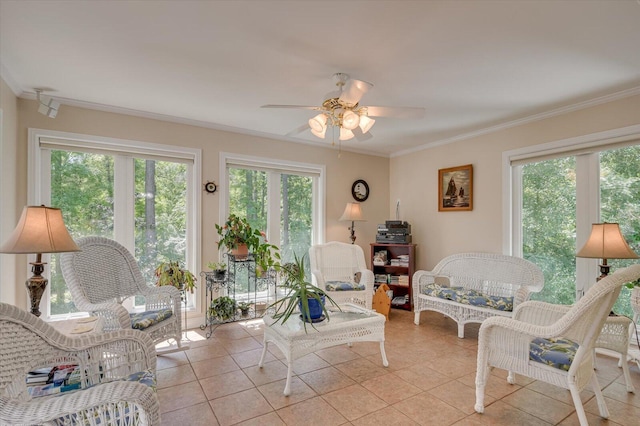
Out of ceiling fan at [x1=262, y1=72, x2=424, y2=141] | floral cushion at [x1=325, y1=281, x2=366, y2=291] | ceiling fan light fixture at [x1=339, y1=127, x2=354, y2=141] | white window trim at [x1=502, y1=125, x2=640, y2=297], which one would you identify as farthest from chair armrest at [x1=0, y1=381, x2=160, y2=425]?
white window trim at [x1=502, y1=125, x2=640, y2=297]

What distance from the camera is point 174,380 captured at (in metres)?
2.53

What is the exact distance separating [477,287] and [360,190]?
2183 mm

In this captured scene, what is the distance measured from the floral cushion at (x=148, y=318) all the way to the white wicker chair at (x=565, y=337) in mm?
2471

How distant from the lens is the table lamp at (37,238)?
1843mm

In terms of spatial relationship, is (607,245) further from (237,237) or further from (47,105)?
(47,105)

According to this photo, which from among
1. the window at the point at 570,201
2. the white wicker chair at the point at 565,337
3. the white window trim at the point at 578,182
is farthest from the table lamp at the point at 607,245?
the white window trim at the point at 578,182

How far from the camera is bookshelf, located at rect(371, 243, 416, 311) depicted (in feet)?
14.9

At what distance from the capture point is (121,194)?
11.5 feet

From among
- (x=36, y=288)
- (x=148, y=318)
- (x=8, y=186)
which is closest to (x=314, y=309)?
(x=148, y=318)

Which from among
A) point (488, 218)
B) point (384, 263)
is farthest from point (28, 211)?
point (488, 218)

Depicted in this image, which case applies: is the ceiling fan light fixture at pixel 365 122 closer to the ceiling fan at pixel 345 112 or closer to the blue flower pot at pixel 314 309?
the ceiling fan at pixel 345 112

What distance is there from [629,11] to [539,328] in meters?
1.83

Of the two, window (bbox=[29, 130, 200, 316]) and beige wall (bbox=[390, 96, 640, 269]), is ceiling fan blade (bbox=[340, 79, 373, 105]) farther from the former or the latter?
beige wall (bbox=[390, 96, 640, 269])

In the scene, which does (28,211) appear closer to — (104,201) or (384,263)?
(104,201)
